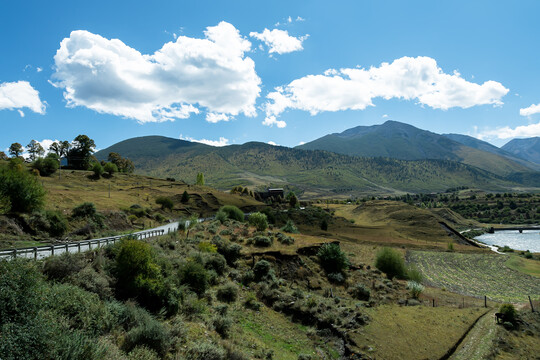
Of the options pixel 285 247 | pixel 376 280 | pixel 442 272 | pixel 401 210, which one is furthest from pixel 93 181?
pixel 401 210

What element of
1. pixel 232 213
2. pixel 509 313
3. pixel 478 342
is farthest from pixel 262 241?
pixel 509 313

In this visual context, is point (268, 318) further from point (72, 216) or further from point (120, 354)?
point (72, 216)

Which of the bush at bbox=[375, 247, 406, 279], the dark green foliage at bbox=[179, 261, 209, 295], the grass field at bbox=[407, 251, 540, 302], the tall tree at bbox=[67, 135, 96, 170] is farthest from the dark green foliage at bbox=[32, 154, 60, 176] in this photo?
the grass field at bbox=[407, 251, 540, 302]

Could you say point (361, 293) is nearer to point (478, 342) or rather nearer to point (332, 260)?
point (332, 260)

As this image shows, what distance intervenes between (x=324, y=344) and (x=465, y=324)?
11.5 metres

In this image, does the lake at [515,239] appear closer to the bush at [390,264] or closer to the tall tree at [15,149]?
the bush at [390,264]

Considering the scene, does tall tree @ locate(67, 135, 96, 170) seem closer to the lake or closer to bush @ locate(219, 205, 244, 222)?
bush @ locate(219, 205, 244, 222)

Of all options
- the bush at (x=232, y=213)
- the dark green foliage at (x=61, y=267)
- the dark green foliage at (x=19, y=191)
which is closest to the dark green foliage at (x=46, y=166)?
the bush at (x=232, y=213)

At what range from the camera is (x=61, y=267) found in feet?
42.6

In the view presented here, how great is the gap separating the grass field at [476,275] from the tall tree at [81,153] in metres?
102

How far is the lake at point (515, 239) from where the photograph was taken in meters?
92.4

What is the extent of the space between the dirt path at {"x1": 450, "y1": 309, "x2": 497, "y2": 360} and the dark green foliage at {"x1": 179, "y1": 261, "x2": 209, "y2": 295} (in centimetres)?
1485

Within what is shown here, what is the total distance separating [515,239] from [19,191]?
135m

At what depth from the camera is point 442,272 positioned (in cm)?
4444
